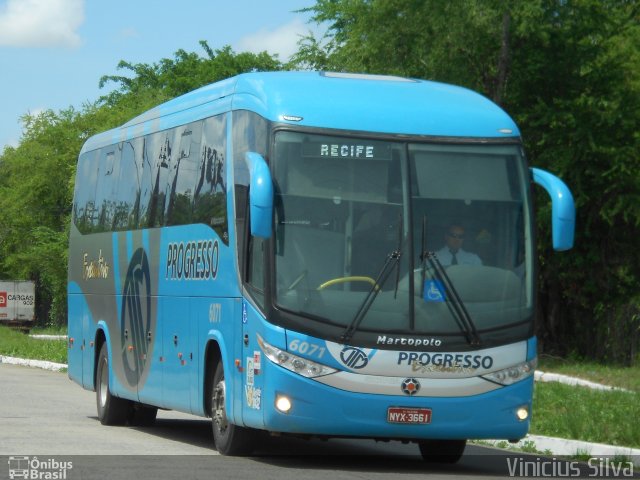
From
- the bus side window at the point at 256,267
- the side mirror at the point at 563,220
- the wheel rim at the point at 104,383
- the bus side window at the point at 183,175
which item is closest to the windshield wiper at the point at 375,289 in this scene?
the bus side window at the point at 256,267

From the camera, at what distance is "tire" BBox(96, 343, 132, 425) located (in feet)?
60.6

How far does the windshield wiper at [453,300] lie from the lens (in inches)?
490

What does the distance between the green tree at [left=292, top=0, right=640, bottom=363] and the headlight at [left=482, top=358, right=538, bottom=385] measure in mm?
17980

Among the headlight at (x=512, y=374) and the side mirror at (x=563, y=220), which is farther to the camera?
the headlight at (x=512, y=374)

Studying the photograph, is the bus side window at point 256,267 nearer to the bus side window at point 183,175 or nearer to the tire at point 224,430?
the tire at point 224,430

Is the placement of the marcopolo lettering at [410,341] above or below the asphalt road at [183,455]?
above

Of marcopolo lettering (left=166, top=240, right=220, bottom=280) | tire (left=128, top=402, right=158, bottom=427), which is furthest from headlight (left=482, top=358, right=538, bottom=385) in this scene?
tire (left=128, top=402, right=158, bottom=427)

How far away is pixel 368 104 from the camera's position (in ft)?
43.0

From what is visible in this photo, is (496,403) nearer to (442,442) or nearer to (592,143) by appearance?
(442,442)

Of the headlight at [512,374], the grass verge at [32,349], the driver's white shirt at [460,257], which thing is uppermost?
the driver's white shirt at [460,257]

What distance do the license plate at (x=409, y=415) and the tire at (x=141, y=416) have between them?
698cm

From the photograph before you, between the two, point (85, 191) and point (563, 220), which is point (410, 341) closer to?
point (563, 220)

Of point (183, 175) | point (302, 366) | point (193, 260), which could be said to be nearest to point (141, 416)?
point (183, 175)

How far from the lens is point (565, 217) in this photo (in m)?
12.4
